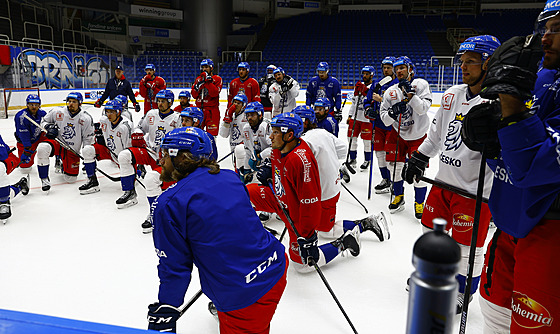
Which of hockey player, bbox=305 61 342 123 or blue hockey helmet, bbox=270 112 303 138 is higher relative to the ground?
hockey player, bbox=305 61 342 123

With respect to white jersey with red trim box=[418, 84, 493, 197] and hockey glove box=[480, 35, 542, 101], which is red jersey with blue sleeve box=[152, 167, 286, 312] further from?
white jersey with red trim box=[418, 84, 493, 197]

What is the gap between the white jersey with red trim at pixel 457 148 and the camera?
227cm

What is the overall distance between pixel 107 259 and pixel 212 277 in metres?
2.07

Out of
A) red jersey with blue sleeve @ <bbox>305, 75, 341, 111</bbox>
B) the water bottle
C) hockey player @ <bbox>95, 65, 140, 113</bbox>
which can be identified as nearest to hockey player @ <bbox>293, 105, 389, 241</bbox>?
the water bottle

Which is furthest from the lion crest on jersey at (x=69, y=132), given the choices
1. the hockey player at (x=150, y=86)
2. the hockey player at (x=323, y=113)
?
the hockey player at (x=323, y=113)

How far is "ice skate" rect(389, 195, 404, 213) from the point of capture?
449 centimetres

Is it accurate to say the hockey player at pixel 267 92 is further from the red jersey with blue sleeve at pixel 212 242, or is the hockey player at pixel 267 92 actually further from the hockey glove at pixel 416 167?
the red jersey with blue sleeve at pixel 212 242

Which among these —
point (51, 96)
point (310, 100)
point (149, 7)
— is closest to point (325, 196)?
point (310, 100)

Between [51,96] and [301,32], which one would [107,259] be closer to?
[51,96]

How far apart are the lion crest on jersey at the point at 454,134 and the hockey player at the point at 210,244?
1.30 metres

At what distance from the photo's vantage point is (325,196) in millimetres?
3311

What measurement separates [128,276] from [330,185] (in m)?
1.80

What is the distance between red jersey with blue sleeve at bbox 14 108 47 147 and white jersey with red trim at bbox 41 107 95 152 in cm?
15

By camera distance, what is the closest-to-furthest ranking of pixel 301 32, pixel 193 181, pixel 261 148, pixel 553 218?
pixel 553 218, pixel 193 181, pixel 261 148, pixel 301 32
